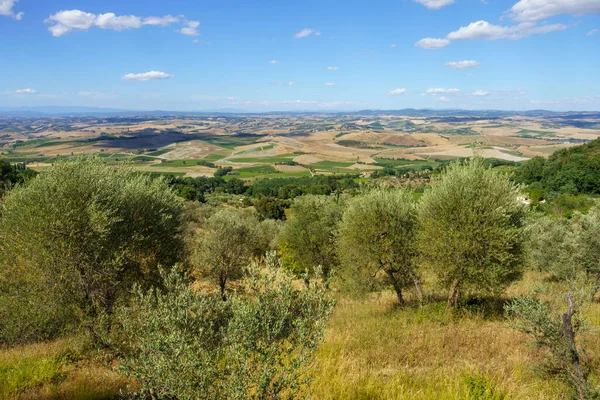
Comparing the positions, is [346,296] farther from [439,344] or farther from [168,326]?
[168,326]

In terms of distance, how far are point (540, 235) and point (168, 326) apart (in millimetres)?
31164

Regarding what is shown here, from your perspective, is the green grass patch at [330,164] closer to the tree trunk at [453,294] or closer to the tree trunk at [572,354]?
the tree trunk at [453,294]

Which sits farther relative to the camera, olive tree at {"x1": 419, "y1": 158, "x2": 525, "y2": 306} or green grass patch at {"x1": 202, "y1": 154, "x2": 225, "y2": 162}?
green grass patch at {"x1": 202, "y1": 154, "x2": 225, "y2": 162}

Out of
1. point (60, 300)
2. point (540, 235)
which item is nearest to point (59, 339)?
point (60, 300)

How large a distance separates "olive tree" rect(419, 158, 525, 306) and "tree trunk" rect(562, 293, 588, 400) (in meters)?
6.71

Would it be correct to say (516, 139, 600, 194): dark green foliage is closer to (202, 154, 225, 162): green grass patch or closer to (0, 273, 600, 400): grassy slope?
(0, 273, 600, 400): grassy slope

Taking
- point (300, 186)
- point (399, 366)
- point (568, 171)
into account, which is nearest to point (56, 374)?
point (399, 366)

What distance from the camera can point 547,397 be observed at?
23.6 feet

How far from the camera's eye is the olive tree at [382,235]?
16.6 metres

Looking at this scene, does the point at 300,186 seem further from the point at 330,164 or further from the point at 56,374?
the point at 56,374

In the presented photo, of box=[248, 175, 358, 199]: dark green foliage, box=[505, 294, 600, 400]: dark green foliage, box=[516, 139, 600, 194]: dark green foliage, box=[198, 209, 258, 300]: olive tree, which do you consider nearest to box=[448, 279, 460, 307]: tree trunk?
box=[505, 294, 600, 400]: dark green foliage

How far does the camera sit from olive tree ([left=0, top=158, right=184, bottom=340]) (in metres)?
11.1

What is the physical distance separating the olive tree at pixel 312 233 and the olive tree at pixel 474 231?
38.3 ft

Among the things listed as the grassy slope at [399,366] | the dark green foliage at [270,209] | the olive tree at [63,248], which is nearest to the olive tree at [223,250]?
the olive tree at [63,248]
